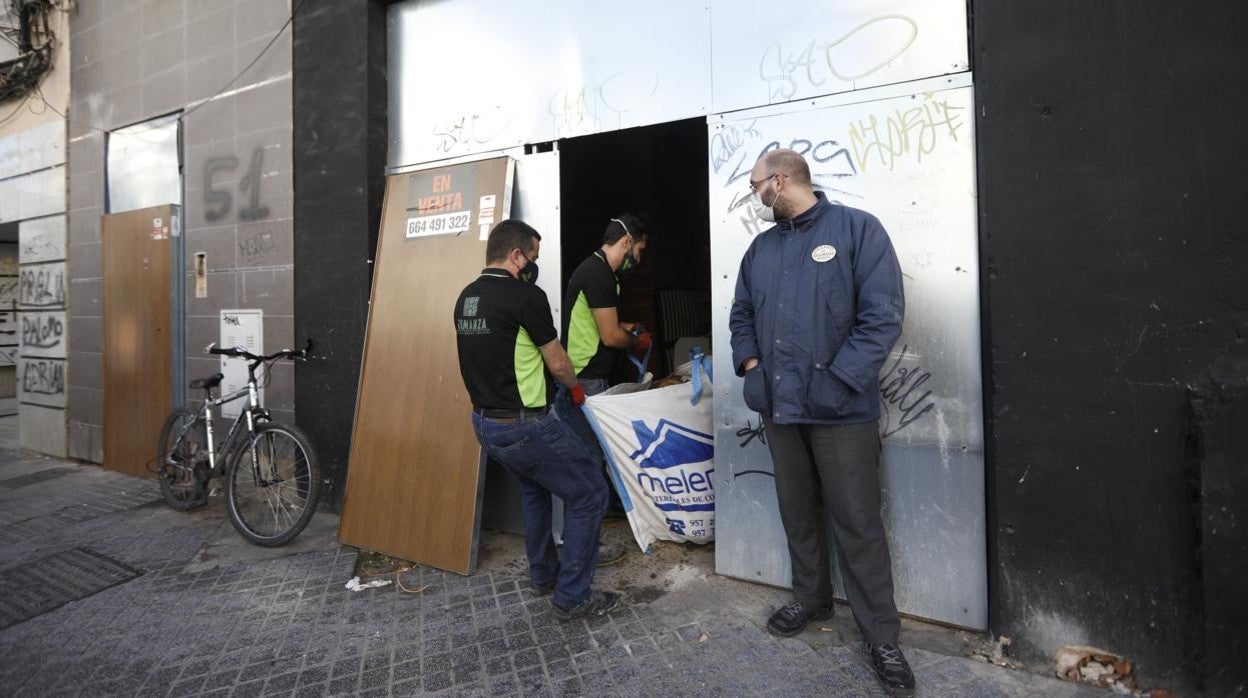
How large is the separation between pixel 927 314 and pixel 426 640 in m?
2.71

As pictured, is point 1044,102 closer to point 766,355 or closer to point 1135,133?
point 1135,133

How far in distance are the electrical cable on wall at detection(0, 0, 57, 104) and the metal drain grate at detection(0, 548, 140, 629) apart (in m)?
5.60

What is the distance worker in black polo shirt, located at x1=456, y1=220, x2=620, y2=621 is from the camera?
3.01 meters

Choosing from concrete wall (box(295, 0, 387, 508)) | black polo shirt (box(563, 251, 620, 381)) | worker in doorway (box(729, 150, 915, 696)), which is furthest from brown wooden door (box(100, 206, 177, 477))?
worker in doorway (box(729, 150, 915, 696))

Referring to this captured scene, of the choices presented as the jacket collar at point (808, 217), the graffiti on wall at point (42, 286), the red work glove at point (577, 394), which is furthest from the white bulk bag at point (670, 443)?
the graffiti on wall at point (42, 286)

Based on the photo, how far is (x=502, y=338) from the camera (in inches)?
118

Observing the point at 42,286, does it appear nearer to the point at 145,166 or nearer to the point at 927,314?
the point at 145,166

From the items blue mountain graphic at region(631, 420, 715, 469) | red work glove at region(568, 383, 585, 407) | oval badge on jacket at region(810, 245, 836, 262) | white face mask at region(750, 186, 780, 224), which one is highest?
white face mask at region(750, 186, 780, 224)

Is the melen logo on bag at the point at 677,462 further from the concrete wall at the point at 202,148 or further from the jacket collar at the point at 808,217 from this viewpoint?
the concrete wall at the point at 202,148

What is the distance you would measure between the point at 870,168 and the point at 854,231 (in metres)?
0.54

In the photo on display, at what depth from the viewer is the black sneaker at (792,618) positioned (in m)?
2.97

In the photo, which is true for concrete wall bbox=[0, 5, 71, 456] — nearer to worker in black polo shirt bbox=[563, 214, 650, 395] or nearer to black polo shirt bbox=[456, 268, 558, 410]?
worker in black polo shirt bbox=[563, 214, 650, 395]

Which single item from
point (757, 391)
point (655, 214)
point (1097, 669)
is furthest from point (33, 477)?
point (1097, 669)

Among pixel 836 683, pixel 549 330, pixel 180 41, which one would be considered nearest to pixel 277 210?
pixel 180 41
